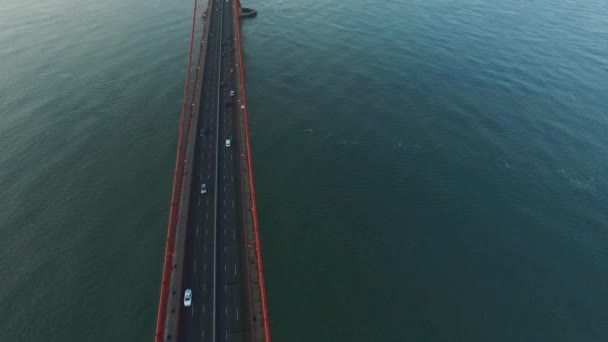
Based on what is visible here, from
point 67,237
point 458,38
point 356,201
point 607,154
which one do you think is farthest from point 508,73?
point 67,237

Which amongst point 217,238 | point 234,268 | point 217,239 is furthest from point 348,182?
point 234,268

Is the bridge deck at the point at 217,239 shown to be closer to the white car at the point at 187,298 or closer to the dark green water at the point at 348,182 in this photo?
the white car at the point at 187,298

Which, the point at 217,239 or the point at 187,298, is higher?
the point at 217,239

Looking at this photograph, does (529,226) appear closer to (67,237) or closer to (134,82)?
(67,237)

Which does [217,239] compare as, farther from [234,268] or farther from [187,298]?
[187,298]

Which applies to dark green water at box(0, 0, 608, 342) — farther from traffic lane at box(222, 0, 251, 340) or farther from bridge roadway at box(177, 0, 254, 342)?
bridge roadway at box(177, 0, 254, 342)

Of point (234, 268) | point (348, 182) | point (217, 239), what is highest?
point (217, 239)

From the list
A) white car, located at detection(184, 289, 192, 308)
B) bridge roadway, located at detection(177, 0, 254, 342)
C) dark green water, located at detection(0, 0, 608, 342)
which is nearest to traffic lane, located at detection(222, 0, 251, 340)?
bridge roadway, located at detection(177, 0, 254, 342)
